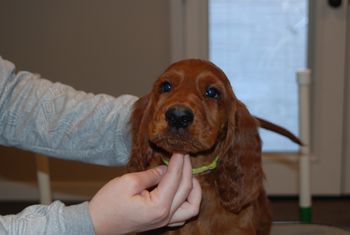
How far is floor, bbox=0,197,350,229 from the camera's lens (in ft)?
7.50

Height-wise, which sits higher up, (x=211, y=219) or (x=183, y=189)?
(x=183, y=189)

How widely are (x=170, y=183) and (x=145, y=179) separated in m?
0.04

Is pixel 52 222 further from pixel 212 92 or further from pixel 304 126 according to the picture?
pixel 304 126

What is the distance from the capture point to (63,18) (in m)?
2.36

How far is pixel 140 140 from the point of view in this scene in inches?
39.3

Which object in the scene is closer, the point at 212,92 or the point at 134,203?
the point at 134,203

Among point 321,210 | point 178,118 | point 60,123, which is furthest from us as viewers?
point 321,210

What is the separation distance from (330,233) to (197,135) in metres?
0.51

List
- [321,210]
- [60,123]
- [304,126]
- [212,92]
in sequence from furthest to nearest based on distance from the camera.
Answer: [321,210] < [304,126] < [60,123] < [212,92]

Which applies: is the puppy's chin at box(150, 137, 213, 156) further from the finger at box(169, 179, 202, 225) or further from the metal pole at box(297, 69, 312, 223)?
the metal pole at box(297, 69, 312, 223)

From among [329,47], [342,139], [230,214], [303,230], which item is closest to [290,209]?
[342,139]

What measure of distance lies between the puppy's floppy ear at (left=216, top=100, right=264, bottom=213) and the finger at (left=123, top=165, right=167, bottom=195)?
25 cm

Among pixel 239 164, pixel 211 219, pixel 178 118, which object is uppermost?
pixel 178 118

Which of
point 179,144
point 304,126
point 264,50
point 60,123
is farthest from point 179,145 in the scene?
point 264,50
